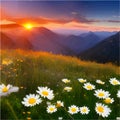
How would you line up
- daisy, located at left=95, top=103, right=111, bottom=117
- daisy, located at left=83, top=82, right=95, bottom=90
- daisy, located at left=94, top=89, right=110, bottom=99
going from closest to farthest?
daisy, located at left=95, top=103, right=111, bottom=117, daisy, located at left=94, top=89, right=110, bottom=99, daisy, located at left=83, top=82, right=95, bottom=90

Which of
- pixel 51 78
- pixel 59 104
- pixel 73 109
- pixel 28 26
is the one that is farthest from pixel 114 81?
pixel 28 26

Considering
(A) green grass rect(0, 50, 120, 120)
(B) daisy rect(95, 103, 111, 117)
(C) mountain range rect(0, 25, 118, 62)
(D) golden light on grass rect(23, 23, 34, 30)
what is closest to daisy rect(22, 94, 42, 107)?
(A) green grass rect(0, 50, 120, 120)

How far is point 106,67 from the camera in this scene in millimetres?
4953

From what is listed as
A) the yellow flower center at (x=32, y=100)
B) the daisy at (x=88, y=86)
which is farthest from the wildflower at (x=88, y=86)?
the yellow flower center at (x=32, y=100)

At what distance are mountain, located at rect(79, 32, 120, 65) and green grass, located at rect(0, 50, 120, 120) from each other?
14 centimetres

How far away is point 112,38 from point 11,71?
1685 mm

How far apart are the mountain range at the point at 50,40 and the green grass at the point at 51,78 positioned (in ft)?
0.38

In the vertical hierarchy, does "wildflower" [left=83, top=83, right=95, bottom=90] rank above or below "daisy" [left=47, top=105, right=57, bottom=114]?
above

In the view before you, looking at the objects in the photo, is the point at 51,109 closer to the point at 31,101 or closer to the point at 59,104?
the point at 59,104

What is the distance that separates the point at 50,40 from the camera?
494 centimetres

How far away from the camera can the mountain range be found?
480 centimetres

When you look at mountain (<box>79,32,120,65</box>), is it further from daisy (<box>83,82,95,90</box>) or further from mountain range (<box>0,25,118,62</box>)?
daisy (<box>83,82,95,90</box>)

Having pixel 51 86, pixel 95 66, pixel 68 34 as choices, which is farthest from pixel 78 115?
pixel 68 34

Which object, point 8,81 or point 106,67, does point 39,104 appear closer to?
point 8,81
